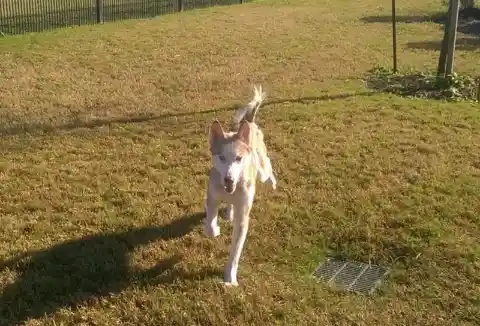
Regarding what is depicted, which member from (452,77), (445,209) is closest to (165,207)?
(445,209)

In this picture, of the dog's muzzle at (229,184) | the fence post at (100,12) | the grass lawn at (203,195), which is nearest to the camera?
the dog's muzzle at (229,184)

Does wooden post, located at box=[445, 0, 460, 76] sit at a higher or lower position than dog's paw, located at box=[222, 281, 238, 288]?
higher

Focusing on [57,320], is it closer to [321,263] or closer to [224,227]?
[224,227]

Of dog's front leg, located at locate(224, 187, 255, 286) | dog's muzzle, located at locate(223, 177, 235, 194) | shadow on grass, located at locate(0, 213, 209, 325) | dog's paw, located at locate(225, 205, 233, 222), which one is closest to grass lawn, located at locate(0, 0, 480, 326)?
shadow on grass, located at locate(0, 213, 209, 325)

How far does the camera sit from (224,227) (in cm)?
596

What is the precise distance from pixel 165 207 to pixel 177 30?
41.4 feet

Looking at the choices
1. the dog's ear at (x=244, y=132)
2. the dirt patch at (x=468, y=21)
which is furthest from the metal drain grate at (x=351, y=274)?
the dirt patch at (x=468, y=21)

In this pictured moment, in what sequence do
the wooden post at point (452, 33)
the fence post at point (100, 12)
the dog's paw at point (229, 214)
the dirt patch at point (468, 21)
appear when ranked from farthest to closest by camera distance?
the dirt patch at point (468, 21), the fence post at point (100, 12), the wooden post at point (452, 33), the dog's paw at point (229, 214)

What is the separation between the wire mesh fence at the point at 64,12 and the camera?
17.9 m

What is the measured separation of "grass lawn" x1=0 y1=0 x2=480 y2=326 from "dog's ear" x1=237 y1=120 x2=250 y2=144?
1249 mm

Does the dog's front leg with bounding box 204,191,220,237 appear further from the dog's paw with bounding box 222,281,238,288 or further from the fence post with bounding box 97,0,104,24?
the fence post with bounding box 97,0,104,24

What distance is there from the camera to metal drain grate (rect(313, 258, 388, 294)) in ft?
16.5

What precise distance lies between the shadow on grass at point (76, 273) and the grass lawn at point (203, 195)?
2 centimetres

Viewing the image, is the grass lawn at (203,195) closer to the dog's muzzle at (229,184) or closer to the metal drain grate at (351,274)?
the metal drain grate at (351,274)
